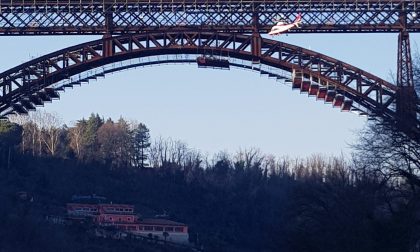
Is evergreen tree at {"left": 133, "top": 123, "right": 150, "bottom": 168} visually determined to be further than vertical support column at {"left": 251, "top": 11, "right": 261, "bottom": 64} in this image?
Yes

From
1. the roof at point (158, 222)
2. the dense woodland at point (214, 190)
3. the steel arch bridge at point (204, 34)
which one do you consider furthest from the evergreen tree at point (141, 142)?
the steel arch bridge at point (204, 34)

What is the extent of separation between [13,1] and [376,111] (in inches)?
587

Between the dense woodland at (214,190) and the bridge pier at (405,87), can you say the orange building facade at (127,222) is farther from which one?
Answer: the bridge pier at (405,87)

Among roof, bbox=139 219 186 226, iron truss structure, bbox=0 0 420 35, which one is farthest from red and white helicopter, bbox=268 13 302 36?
roof, bbox=139 219 186 226

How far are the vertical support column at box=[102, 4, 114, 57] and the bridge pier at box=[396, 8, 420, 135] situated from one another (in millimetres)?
11029

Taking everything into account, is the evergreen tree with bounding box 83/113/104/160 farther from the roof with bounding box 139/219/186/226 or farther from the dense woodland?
the roof with bounding box 139/219/186/226

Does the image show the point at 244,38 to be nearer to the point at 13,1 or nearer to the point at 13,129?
the point at 13,1

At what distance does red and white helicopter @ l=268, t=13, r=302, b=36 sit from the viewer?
46156 millimetres

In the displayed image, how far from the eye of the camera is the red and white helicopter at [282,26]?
46156 mm

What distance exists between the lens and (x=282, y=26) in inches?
1822

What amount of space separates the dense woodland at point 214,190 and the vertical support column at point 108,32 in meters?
10.4

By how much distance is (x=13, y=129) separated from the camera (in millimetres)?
112688

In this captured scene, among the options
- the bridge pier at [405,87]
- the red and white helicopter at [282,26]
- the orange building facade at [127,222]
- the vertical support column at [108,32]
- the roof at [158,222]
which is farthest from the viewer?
the roof at [158,222]

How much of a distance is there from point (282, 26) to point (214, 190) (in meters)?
67.3
